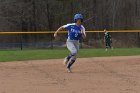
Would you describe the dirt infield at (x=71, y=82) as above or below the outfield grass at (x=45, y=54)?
above

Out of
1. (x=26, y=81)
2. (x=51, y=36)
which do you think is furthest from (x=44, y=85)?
(x=51, y=36)

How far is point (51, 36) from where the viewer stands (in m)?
46.1

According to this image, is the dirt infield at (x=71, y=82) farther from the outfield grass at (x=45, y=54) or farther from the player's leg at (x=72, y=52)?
the outfield grass at (x=45, y=54)

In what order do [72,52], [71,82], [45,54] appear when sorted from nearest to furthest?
1. [71,82]
2. [72,52]
3. [45,54]

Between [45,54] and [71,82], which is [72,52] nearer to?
[71,82]

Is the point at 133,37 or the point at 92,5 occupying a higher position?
the point at 92,5

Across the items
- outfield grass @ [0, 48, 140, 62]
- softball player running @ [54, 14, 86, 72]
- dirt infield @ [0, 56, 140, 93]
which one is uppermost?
softball player running @ [54, 14, 86, 72]

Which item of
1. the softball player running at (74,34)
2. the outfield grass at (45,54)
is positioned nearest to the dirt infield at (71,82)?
the softball player running at (74,34)

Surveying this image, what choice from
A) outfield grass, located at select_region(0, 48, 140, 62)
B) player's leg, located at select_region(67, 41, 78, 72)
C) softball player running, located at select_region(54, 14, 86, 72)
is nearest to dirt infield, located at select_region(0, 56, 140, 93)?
player's leg, located at select_region(67, 41, 78, 72)

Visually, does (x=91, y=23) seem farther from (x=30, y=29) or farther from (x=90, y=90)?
(x=90, y=90)

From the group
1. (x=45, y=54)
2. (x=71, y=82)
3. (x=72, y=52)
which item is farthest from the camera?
(x=45, y=54)

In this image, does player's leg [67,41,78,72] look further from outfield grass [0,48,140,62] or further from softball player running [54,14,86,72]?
outfield grass [0,48,140,62]

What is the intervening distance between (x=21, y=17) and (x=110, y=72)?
3883 centimetres

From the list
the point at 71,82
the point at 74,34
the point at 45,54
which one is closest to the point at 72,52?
the point at 74,34
